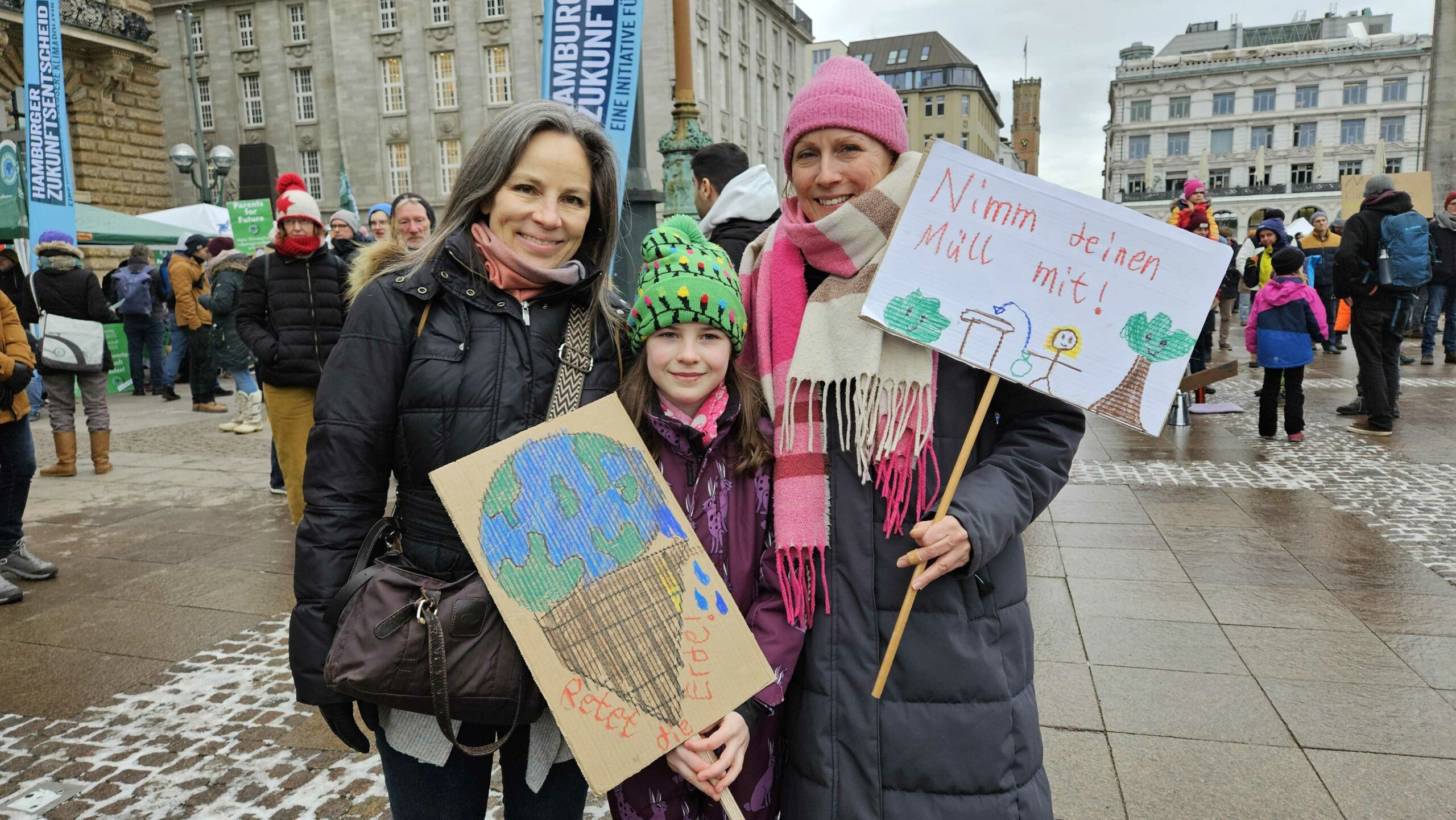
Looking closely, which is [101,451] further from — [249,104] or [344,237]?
[249,104]

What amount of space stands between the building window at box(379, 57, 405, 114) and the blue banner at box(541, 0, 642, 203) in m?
37.9

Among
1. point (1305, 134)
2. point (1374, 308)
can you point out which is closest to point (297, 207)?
point (1374, 308)

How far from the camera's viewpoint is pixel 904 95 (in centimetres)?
9531

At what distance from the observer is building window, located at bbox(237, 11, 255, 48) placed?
4191 cm

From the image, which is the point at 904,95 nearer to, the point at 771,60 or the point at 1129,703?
the point at 771,60

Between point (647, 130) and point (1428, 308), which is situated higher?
→ point (647, 130)

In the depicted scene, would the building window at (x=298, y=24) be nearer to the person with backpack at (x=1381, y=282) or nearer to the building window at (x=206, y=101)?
the building window at (x=206, y=101)

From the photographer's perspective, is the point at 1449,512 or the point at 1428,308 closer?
the point at 1449,512

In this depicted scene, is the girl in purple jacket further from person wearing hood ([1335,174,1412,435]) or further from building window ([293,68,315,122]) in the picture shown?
building window ([293,68,315,122])

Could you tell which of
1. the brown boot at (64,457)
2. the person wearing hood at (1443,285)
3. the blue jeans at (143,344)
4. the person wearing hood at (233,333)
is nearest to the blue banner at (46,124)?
the person wearing hood at (233,333)

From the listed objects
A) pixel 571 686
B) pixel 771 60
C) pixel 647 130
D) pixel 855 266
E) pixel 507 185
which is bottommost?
pixel 571 686

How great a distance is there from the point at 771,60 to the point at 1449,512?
167 ft

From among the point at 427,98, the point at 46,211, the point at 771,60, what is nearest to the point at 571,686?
the point at 46,211

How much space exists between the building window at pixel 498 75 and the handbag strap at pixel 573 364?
40495mm
